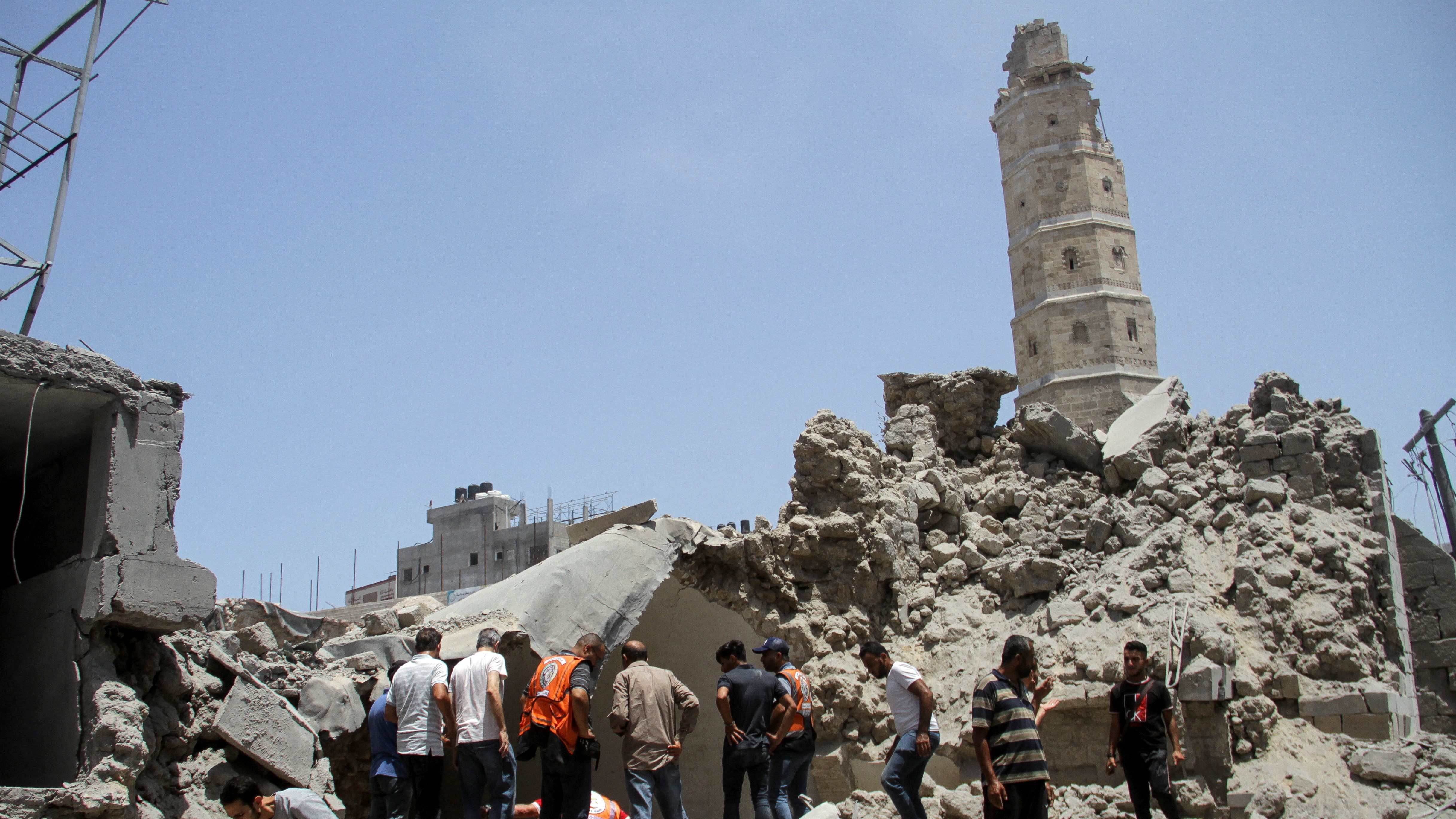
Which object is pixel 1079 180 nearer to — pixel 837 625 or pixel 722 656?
pixel 837 625

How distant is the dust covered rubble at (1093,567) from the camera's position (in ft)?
27.5

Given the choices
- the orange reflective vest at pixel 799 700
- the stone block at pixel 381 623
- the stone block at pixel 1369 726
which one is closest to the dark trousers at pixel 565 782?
the orange reflective vest at pixel 799 700

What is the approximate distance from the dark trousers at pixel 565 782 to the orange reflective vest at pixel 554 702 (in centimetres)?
5

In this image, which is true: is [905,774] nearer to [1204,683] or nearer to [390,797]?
[1204,683]

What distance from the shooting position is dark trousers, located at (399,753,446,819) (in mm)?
6355

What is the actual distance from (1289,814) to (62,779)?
7.62 m

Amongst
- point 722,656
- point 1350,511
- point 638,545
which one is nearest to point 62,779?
point 722,656

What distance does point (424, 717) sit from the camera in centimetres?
631

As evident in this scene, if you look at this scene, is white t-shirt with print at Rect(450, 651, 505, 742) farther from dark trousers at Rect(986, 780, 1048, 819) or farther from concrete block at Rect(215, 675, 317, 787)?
dark trousers at Rect(986, 780, 1048, 819)

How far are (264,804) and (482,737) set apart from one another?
1348 mm

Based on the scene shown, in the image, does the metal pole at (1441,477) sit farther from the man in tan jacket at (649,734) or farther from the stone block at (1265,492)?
the man in tan jacket at (649,734)

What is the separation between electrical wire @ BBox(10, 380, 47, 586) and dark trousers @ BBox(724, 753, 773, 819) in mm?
4266

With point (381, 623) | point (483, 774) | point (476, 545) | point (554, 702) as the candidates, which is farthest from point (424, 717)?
point (476, 545)

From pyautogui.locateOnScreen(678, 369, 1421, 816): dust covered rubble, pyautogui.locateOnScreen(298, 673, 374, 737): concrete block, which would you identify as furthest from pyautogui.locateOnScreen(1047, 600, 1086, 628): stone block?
pyautogui.locateOnScreen(298, 673, 374, 737): concrete block
